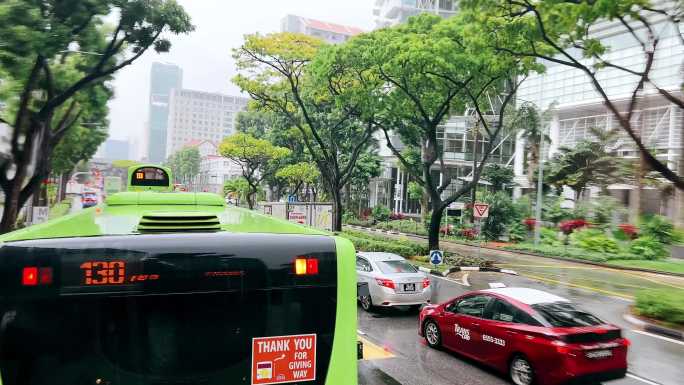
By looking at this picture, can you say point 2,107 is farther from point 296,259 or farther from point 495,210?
point 495,210

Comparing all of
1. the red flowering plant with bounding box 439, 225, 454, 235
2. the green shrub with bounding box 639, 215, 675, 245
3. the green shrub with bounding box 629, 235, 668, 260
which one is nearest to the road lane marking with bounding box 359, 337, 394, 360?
the green shrub with bounding box 629, 235, 668, 260

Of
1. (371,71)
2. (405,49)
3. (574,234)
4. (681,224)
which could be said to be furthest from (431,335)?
(681,224)

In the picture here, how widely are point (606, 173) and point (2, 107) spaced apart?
127 ft

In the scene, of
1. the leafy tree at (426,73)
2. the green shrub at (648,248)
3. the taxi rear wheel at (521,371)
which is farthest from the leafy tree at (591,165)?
the taxi rear wheel at (521,371)

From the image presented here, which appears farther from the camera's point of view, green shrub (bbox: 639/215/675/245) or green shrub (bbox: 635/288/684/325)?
green shrub (bbox: 639/215/675/245)

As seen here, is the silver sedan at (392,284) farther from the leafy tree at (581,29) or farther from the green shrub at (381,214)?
the green shrub at (381,214)

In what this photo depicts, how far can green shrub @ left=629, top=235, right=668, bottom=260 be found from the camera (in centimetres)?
3020

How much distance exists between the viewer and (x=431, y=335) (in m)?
10.7

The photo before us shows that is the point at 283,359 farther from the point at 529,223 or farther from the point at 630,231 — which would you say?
the point at 529,223

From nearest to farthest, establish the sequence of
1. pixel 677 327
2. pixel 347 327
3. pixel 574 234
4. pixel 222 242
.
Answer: pixel 222 242
pixel 347 327
pixel 677 327
pixel 574 234

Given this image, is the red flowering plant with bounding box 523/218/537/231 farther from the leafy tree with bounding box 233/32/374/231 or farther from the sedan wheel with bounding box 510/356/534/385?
the sedan wheel with bounding box 510/356/534/385

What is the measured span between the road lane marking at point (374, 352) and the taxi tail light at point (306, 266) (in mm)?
6592

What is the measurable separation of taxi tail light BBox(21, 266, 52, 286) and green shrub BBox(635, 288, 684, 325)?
1425 centimetres

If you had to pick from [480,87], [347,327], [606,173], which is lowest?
[347,327]
